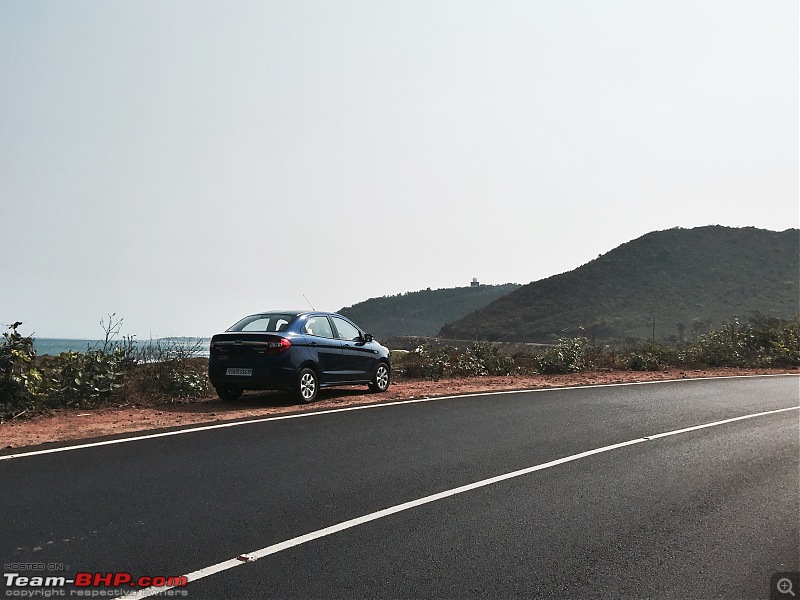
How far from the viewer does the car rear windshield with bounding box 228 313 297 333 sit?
512 inches

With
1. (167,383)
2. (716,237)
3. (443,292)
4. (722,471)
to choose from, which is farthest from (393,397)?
(443,292)

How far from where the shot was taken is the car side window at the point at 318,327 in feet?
44.0

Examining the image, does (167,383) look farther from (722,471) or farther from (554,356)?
(554,356)

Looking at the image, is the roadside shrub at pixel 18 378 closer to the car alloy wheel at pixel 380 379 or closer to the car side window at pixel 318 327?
the car side window at pixel 318 327

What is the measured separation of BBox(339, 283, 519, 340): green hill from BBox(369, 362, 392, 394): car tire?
7342 centimetres

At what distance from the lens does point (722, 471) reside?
8.27 meters

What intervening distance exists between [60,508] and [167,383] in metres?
8.09

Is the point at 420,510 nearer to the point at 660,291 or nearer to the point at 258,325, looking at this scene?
the point at 258,325

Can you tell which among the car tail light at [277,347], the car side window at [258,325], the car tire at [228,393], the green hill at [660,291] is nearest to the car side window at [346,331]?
the car side window at [258,325]

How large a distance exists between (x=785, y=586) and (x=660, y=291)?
6791 centimetres

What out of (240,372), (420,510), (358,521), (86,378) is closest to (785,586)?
(420,510)

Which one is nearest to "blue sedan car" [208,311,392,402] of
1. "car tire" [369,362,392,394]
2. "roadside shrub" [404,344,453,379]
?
"car tire" [369,362,392,394]

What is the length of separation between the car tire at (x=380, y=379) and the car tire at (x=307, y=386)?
2.20 meters

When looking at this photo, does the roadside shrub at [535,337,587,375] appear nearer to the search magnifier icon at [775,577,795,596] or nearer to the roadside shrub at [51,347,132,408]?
the roadside shrub at [51,347,132,408]
